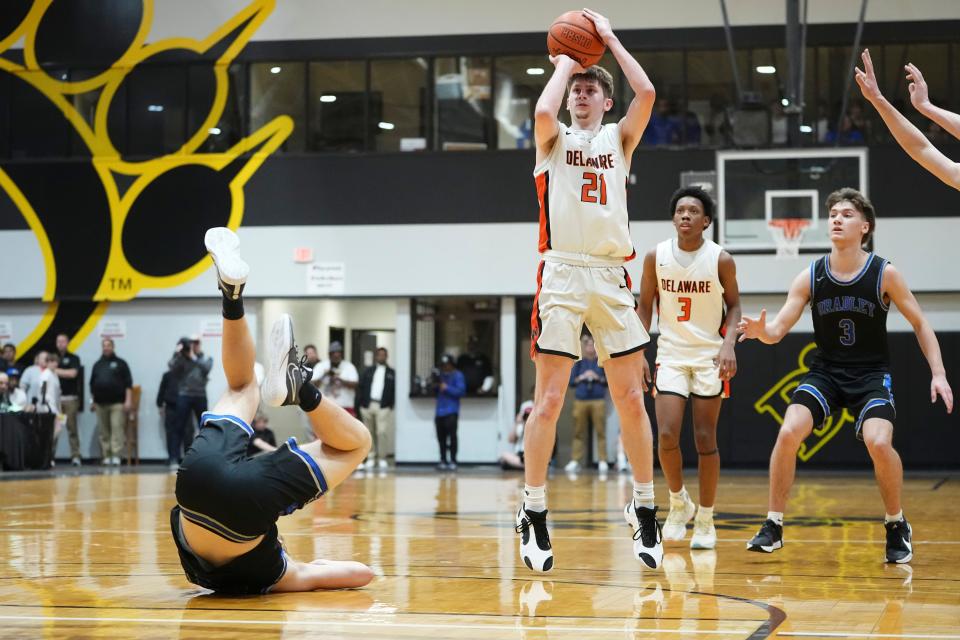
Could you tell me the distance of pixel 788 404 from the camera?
17.2m

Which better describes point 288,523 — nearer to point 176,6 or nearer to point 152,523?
point 152,523

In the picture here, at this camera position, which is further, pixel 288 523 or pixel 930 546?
pixel 288 523

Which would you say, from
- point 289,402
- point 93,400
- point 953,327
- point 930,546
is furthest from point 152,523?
point 953,327

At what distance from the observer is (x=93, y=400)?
→ 59.9ft

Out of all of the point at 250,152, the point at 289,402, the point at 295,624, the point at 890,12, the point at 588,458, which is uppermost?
the point at 890,12

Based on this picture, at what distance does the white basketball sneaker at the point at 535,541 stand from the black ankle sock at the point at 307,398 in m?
1.16

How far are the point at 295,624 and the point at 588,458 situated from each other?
14.5m

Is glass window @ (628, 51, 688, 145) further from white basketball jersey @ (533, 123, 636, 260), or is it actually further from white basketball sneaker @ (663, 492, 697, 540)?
white basketball jersey @ (533, 123, 636, 260)

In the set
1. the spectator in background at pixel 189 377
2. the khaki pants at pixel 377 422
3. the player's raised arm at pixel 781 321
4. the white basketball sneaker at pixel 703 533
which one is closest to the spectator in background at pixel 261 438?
the spectator in background at pixel 189 377

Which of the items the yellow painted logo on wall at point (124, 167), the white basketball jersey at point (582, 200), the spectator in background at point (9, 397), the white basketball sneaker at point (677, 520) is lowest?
the white basketball sneaker at point (677, 520)

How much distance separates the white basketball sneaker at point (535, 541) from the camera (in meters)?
5.11

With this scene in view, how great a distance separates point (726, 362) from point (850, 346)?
2.14 ft

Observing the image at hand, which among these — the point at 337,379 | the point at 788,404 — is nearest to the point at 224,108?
the point at 337,379

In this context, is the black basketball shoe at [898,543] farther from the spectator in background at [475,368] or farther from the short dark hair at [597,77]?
the spectator in background at [475,368]
